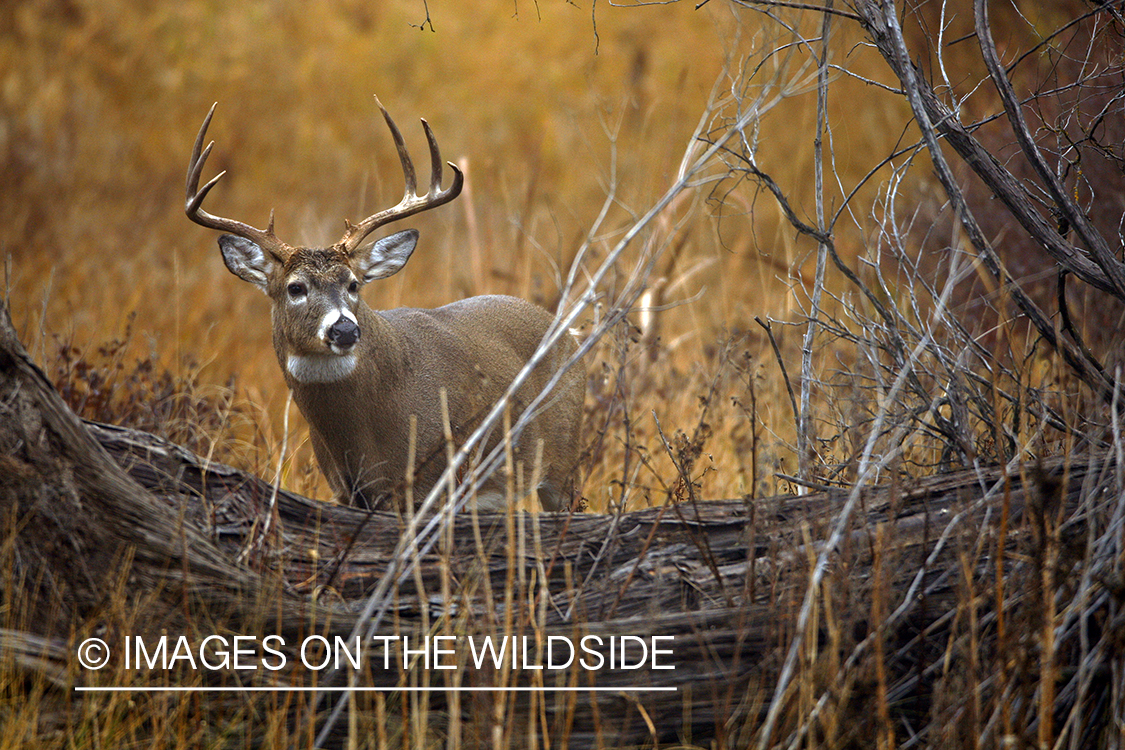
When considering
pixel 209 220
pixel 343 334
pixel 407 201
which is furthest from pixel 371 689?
pixel 407 201

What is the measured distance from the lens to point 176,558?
279 cm

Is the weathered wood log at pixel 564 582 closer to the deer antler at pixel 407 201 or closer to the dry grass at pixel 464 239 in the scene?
the dry grass at pixel 464 239

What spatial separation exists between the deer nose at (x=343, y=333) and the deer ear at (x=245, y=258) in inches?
25.6

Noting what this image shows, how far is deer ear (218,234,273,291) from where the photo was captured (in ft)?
15.9

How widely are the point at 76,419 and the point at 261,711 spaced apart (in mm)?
902

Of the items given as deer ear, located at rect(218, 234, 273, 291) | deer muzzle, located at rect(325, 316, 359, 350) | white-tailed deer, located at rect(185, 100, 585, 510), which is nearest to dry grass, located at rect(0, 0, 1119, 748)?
white-tailed deer, located at rect(185, 100, 585, 510)

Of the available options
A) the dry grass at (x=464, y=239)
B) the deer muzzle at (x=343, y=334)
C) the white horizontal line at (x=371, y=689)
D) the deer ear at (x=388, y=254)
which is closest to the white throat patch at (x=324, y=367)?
the deer muzzle at (x=343, y=334)

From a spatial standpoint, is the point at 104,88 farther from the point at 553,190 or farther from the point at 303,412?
the point at 303,412

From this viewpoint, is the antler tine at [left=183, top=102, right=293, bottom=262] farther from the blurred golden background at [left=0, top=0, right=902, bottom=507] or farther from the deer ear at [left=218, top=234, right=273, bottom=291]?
the blurred golden background at [left=0, top=0, right=902, bottom=507]

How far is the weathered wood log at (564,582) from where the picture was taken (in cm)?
256

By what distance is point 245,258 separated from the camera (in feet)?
16.1

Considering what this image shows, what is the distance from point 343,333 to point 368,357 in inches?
13.0

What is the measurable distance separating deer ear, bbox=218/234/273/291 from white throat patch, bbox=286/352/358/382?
0.54m

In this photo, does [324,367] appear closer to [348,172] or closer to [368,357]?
[368,357]
